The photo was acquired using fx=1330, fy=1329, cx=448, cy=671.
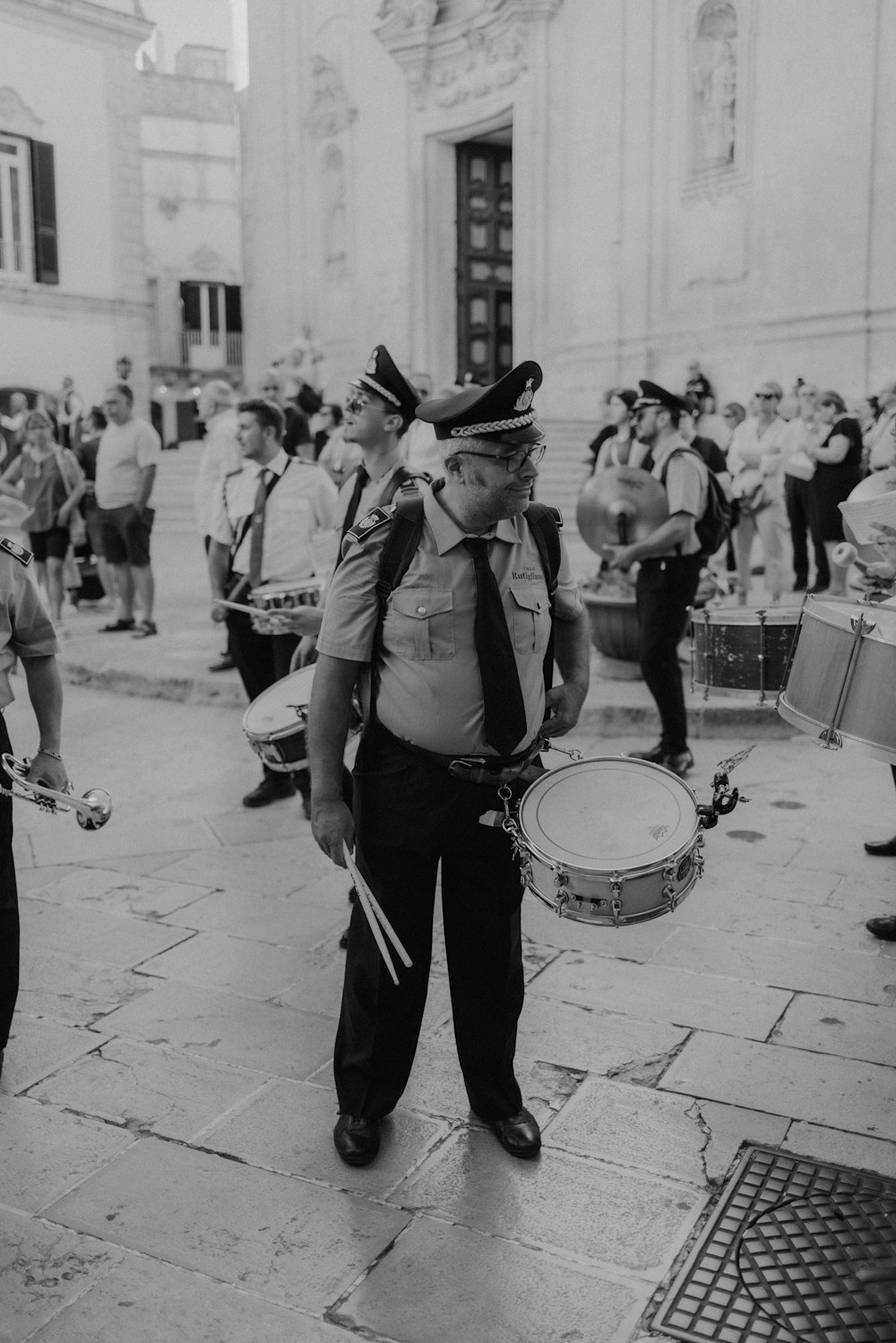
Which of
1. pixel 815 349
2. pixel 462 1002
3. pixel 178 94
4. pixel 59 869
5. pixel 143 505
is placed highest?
pixel 178 94

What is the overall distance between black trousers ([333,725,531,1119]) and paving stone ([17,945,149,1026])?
3.66 feet

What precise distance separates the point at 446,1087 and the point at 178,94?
39.6 meters

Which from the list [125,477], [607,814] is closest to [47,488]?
[125,477]

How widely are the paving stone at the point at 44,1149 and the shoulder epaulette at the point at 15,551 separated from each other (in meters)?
1.41

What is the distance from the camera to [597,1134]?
330 cm

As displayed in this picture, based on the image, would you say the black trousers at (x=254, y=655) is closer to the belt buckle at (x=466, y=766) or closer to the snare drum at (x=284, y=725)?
the snare drum at (x=284, y=725)

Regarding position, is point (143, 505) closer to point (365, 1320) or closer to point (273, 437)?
point (273, 437)

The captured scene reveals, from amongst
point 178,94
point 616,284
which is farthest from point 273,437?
point 178,94

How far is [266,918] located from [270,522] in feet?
6.15

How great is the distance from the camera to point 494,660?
296 cm

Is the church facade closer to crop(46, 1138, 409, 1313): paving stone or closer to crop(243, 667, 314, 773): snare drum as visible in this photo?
crop(243, 667, 314, 773): snare drum

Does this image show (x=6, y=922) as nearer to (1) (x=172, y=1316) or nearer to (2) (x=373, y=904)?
(2) (x=373, y=904)

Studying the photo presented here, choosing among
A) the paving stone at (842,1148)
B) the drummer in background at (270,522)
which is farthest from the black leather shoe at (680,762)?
the paving stone at (842,1148)

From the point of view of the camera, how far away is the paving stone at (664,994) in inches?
154
